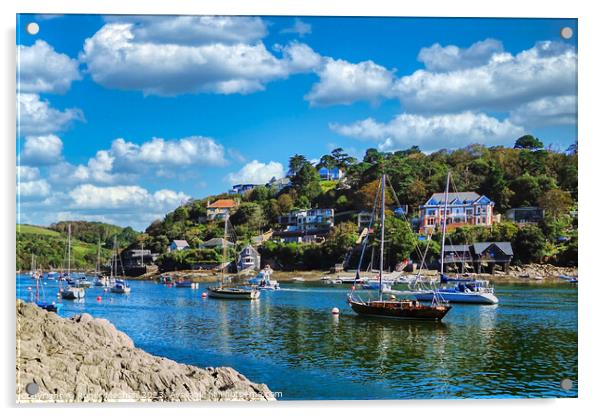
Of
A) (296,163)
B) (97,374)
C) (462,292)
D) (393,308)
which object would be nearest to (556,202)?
(393,308)

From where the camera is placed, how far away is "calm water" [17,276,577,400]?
8.05m

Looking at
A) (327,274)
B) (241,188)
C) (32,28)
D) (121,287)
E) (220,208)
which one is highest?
(32,28)

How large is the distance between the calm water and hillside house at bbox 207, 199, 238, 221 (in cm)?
207

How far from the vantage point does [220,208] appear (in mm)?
12172

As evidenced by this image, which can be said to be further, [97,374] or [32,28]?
[32,28]

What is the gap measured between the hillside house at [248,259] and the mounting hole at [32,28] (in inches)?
314

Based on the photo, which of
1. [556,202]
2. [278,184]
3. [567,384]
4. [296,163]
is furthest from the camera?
[278,184]

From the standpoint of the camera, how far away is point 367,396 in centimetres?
762

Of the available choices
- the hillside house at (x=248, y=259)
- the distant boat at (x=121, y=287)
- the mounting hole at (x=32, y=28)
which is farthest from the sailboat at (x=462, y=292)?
the mounting hole at (x=32, y=28)

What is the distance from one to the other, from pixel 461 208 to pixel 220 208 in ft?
16.9

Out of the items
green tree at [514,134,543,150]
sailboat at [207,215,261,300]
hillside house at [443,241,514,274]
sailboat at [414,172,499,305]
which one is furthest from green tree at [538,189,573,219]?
sailboat at [207,215,261,300]

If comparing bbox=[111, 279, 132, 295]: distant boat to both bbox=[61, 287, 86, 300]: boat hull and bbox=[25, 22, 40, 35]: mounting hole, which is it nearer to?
bbox=[61, 287, 86, 300]: boat hull

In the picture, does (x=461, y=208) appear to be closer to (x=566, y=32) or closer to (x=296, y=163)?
(x=296, y=163)
